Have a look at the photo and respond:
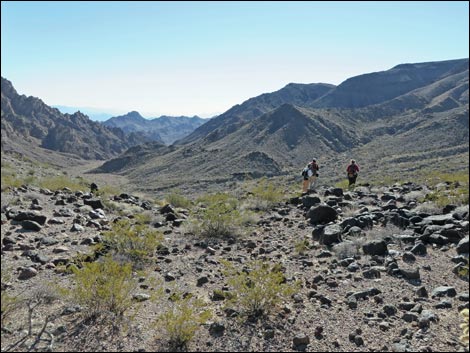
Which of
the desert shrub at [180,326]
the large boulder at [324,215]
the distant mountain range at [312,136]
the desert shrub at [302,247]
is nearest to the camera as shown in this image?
the desert shrub at [180,326]

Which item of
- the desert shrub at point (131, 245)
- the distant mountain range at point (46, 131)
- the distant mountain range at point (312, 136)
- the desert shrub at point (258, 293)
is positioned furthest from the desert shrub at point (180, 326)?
the distant mountain range at point (46, 131)

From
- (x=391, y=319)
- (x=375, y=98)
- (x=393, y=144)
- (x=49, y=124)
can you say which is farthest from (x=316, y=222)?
(x=49, y=124)

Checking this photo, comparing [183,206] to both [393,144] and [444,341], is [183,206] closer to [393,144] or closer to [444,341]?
[444,341]

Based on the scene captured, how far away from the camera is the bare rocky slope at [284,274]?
17.6 ft

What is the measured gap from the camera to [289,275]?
25.9 ft

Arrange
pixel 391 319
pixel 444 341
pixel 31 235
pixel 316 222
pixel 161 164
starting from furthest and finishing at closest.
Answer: pixel 161 164, pixel 316 222, pixel 31 235, pixel 391 319, pixel 444 341

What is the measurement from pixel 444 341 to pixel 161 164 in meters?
92.5

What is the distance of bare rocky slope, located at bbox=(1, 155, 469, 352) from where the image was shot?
17.6 feet

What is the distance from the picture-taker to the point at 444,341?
5176mm

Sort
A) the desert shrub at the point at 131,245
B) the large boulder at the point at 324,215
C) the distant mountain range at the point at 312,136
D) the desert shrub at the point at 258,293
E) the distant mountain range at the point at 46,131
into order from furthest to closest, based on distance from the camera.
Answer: the distant mountain range at the point at 46,131
the distant mountain range at the point at 312,136
the large boulder at the point at 324,215
the desert shrub at the point at 131,245
the desert shrub at the point at 258,293

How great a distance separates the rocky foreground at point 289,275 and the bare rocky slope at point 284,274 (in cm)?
2

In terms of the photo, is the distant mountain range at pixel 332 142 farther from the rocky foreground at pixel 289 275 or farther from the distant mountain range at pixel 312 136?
the rocky foreground at pixel 289 275

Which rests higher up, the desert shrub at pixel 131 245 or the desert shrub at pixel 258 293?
the desert shrub at pixel 131 245

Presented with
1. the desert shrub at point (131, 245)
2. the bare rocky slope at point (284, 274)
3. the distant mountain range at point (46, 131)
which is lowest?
the bare rocky slope at point (284, 274)
